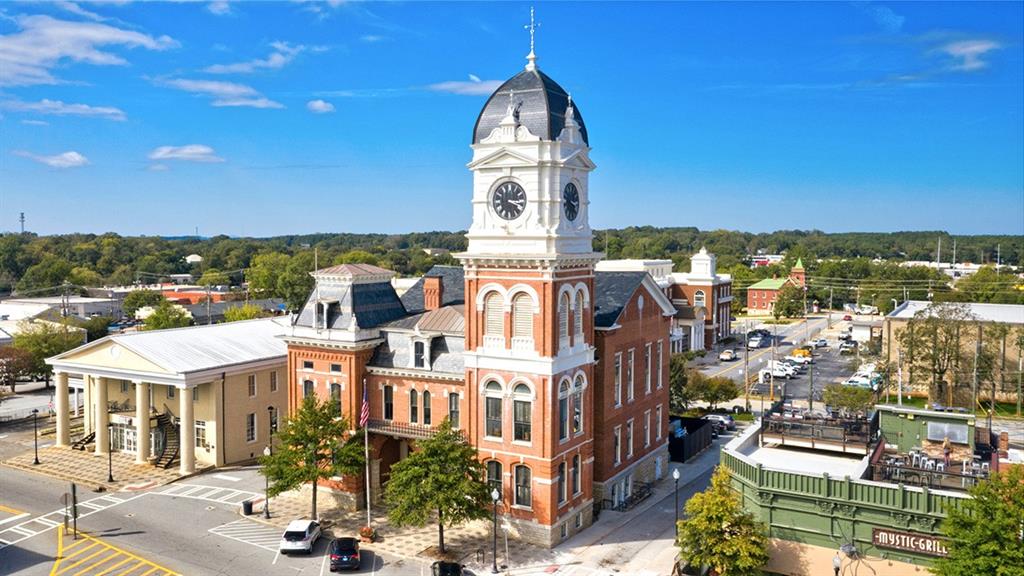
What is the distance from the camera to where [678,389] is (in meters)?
61.5

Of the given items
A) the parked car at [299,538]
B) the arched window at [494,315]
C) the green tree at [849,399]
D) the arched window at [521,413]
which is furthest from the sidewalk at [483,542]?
the green tree at [849,399]

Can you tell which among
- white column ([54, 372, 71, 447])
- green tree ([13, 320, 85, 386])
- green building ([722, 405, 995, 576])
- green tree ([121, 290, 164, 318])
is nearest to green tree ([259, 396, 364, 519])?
green building ([722, 405, 995, 576])

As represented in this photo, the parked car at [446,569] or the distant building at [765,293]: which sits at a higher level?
the distant building at [765,293]

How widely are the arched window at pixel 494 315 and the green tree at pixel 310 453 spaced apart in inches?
359

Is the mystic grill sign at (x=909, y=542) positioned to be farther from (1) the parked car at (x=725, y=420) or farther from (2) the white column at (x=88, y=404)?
(2) the white column at (x=88, y=404)

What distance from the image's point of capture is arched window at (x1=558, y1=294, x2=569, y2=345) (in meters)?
36.2

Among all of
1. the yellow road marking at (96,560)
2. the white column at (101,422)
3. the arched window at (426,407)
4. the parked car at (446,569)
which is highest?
the arched window at (426,407)

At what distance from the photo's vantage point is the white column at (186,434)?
47031 mm

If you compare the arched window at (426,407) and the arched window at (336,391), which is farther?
the arched window at (336,391)

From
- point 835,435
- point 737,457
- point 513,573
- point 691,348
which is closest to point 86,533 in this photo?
point 513,573

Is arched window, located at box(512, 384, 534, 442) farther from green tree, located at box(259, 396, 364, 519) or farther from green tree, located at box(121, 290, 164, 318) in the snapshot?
green tree, located at box(121, 290, 164, 318)

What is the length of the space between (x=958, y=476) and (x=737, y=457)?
777 cm

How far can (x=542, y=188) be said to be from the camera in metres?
35.6

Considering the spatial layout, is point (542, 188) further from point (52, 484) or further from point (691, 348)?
point (691, 348)
